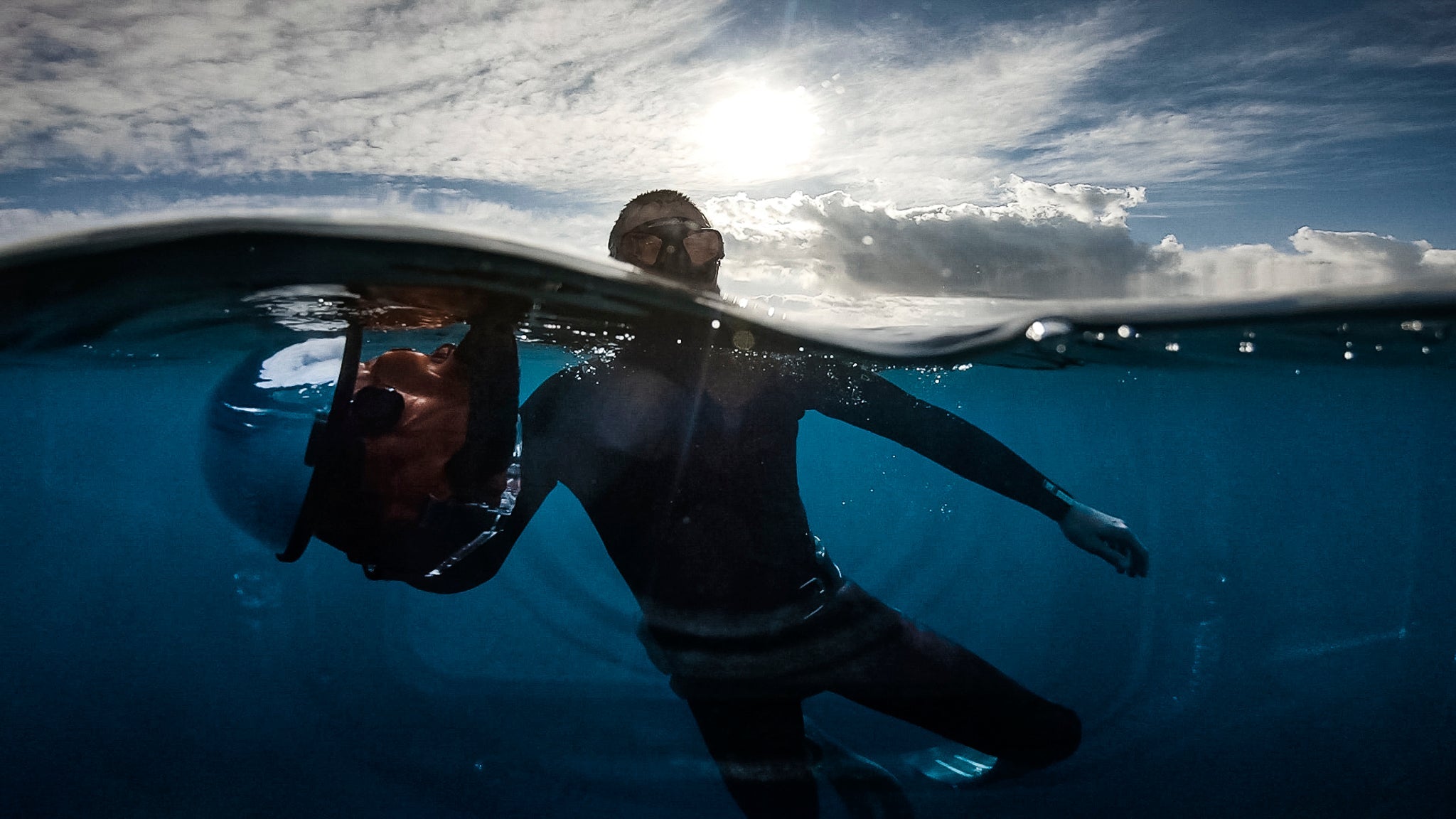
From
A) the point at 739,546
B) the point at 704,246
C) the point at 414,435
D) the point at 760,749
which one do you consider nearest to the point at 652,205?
the point at 704,246

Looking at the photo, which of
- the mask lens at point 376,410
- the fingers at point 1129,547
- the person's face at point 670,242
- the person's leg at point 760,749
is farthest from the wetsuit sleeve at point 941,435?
the mask lens at point 376,410

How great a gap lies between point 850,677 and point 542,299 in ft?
14.4

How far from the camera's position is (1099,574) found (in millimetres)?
23875

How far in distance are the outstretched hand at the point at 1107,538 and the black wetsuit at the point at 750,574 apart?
0.35 ft

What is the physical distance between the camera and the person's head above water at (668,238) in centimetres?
418

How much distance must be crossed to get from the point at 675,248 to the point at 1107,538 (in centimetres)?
335

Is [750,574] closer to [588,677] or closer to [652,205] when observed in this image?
[652,205]

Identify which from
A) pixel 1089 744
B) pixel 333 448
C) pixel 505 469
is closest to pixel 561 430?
pixel 505 469

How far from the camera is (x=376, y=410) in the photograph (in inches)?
120

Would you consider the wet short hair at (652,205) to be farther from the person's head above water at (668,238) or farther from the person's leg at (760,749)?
the person's leg at (760,749)

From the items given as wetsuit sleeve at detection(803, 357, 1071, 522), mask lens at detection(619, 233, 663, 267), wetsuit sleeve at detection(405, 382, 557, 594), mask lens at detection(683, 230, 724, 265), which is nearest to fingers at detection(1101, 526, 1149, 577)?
wetsuit sleeve at detection(803, 357, 1071, 522)

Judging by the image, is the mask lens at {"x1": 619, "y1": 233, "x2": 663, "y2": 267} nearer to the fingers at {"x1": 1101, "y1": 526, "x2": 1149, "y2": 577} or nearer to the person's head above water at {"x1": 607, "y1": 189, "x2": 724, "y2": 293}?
the person's head above water at {"x1": 607, "y1": 189, "x2": 724, "y2": 293}

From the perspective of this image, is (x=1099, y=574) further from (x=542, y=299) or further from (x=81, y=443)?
(x=81, y=443)

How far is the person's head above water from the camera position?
418 centimetres
